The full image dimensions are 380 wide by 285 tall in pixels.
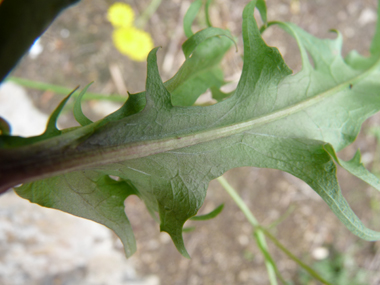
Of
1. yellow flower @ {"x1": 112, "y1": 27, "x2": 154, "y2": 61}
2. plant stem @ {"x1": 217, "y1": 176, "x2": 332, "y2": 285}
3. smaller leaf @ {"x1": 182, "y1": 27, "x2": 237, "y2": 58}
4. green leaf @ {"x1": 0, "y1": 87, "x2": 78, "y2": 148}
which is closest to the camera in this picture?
green leaf @ {"x1": 0, "y1": 87, "x2": 78, "y2": 148}

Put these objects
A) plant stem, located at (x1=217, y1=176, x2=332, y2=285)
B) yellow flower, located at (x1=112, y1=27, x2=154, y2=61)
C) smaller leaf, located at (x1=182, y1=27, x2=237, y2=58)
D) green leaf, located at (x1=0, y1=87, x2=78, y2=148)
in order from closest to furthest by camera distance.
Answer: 1. green leaf, located at (x1=0, y1=87, x2=78, y2=148)
2. smaller leaf, located at (x1=182, y1=27, x2=237, y2=58)
3. plant stem, located at (x1=217, y1=176, x2=332, y2=285)
4. yellow flower, located at (x1=112, y1=27, x2=154, y2=61)

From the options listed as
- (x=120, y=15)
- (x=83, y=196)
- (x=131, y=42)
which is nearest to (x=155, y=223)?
(x=131, y=42)

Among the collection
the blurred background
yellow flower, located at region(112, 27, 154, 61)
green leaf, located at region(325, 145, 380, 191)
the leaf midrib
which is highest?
the leaf midrib

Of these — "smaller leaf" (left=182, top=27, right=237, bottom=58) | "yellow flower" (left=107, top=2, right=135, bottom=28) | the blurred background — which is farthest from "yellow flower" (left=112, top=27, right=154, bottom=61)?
"smaller leaf" (left=182, top=27, right=237, bottom=58)

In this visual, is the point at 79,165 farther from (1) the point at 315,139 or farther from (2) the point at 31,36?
(1) the point at 315,139

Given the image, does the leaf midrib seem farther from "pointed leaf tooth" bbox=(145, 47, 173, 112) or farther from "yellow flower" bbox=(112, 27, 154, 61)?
"yellow flower" bbox=(112, 27, 154, 61)

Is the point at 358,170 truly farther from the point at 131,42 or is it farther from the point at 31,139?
the point at 131,42
